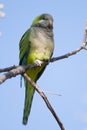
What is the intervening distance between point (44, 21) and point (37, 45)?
1.57 ft

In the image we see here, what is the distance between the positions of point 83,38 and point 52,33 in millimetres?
2269

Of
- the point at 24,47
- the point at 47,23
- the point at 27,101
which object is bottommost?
the point at 27,101

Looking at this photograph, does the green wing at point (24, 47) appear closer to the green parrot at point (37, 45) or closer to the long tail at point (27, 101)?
the green parrot at point (37, 45)

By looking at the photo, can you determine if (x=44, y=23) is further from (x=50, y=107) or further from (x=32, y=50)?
(x=50, y=107)

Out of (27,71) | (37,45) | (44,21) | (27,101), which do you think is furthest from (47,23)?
(27,101)

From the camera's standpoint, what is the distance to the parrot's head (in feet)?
17.6

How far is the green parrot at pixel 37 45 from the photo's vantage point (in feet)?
16.6

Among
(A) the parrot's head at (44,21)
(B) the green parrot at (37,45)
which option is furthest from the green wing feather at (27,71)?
(A) the parrot's head at (44,21)

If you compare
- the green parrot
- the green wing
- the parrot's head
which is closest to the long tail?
the green parrot

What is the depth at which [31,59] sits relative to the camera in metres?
5.14

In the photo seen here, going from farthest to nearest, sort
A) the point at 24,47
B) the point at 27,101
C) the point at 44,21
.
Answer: the point at 44,21 → the point at 24,47 → the point at 27,101

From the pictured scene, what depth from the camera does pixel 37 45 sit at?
17.2 ft

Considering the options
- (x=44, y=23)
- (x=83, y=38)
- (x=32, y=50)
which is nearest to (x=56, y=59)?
(x=83, y=38)

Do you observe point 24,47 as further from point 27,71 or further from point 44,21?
point 44,21
